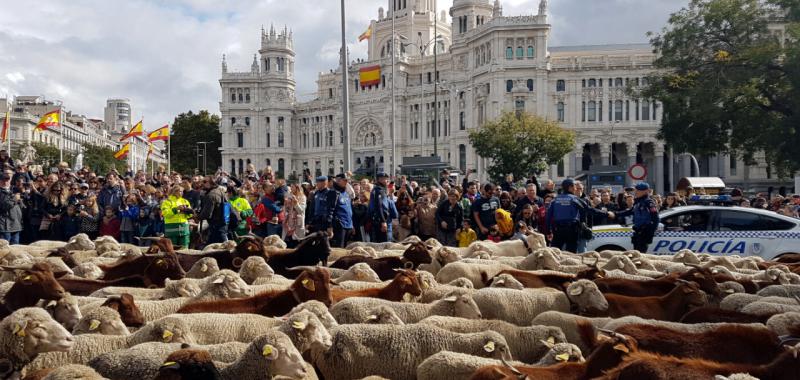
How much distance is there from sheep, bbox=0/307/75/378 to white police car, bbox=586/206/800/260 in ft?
35.8

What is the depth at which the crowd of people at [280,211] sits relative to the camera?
12.8 metres

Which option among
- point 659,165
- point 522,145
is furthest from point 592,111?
point 522,145

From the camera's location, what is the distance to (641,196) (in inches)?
479

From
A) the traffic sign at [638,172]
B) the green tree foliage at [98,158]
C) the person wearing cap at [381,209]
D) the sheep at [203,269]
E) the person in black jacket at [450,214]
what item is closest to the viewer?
the sheep at [203,269]

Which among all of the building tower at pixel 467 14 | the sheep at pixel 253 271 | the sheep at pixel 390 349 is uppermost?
the building tower at pixel 467 14

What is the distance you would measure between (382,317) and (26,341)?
276 centimetres

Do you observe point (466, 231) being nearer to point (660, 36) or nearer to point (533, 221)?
point (533, 221)

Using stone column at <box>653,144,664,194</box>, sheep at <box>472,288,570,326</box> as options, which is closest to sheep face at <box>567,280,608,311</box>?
sheep at <box>472,288,570,326</box>

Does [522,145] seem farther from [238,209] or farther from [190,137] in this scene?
[190,137]

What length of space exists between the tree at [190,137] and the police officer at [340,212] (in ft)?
260

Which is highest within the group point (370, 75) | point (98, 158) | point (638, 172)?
point (370, 75)

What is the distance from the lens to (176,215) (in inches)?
506

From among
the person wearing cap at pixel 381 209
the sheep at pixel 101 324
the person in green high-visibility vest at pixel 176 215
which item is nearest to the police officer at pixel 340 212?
the person wearing cap at pixel 381 209

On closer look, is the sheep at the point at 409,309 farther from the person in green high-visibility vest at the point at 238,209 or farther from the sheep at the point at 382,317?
the person in green high-visibility vest at the point at 238,209
